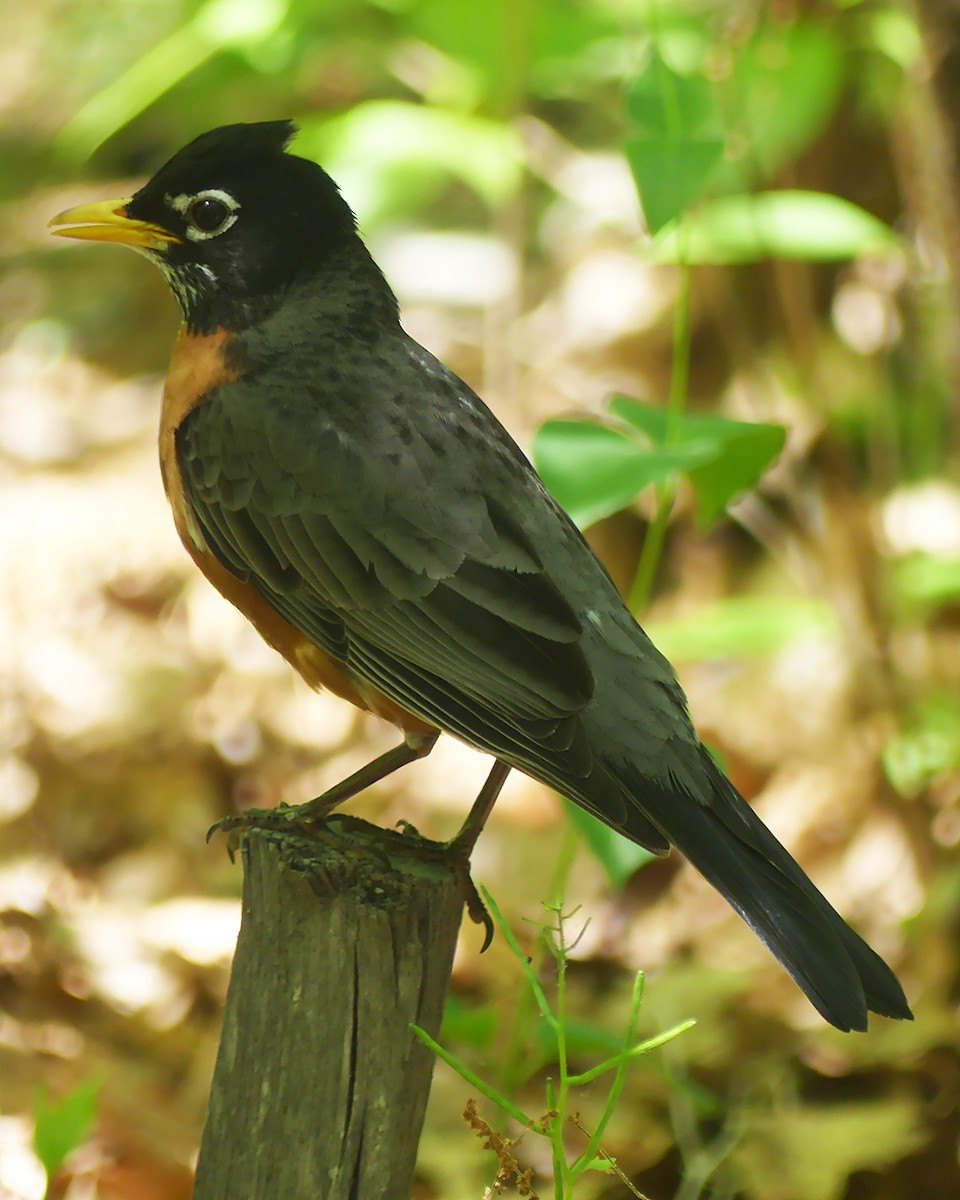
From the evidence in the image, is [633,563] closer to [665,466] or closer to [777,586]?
[777,586]

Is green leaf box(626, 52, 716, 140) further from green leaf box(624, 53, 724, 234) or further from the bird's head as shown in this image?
the bird's head

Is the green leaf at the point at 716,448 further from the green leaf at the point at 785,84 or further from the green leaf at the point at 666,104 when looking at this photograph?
the green leaf at the point at 785,84

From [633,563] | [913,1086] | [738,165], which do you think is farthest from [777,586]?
[913,1086]

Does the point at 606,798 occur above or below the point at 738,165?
below

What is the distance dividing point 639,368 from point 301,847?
4.14 meters

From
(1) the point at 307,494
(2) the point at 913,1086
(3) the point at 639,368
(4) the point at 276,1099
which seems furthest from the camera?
(3) the point at 639,368

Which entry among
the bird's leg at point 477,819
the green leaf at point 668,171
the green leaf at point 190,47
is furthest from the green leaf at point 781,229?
the bird's leg at point 477,819

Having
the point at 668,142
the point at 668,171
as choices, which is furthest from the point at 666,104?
the point at 668,171

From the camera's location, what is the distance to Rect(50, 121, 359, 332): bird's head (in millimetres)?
3254

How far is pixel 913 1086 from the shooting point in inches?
151

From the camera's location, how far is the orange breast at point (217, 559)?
10.0 feet

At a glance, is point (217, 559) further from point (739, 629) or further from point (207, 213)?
point (739, 629)

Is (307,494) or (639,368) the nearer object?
(307,494)

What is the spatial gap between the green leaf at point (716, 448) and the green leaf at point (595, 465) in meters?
0.06
